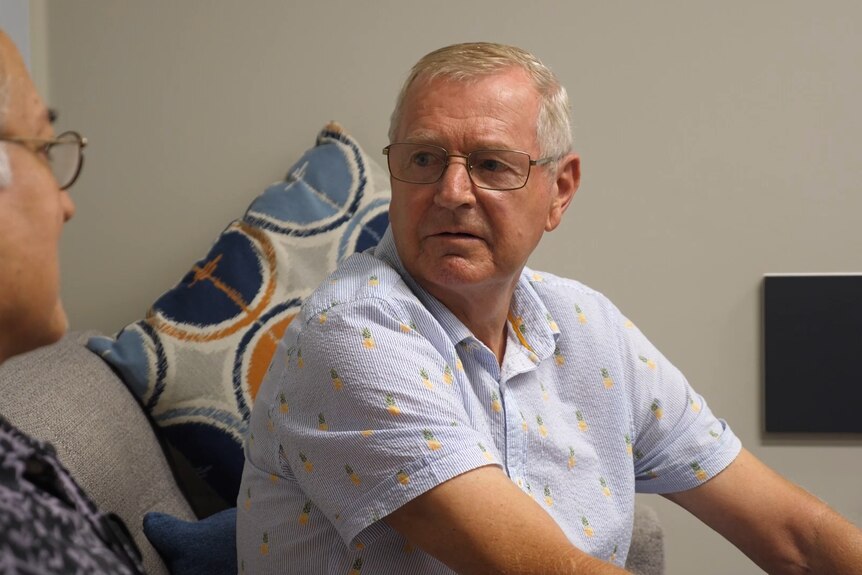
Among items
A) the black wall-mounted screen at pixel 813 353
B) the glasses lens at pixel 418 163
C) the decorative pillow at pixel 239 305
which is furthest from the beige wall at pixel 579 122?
the glasses lens at pixel 418 163

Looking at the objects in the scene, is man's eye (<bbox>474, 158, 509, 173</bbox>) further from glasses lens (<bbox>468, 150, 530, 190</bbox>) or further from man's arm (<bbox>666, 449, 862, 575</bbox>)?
man's arm (<bbox>666, 449, 862, 575</bbox>)

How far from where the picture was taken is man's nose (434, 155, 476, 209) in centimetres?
148

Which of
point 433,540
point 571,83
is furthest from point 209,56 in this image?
point 433,540

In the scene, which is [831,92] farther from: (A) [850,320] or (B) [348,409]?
(B) [348,409]

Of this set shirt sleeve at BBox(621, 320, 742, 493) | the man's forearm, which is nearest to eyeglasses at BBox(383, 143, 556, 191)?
shirt sleeve at BBox(621, 320, 742, 493)

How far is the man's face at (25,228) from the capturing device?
2.91 ft

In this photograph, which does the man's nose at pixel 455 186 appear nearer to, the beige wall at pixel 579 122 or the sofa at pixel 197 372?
the sofa at pixel 197 372

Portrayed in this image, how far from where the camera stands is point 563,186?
169cm

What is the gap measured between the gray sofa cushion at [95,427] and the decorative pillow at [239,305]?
8 centimetres

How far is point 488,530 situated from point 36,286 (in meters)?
0.59

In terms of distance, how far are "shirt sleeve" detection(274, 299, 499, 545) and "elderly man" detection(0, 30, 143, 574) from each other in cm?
33

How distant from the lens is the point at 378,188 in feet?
7.54

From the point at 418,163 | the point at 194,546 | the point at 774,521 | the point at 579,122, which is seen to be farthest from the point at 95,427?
the point at 579,122

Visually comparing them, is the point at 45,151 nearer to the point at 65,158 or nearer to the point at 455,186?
the point at 65,158
